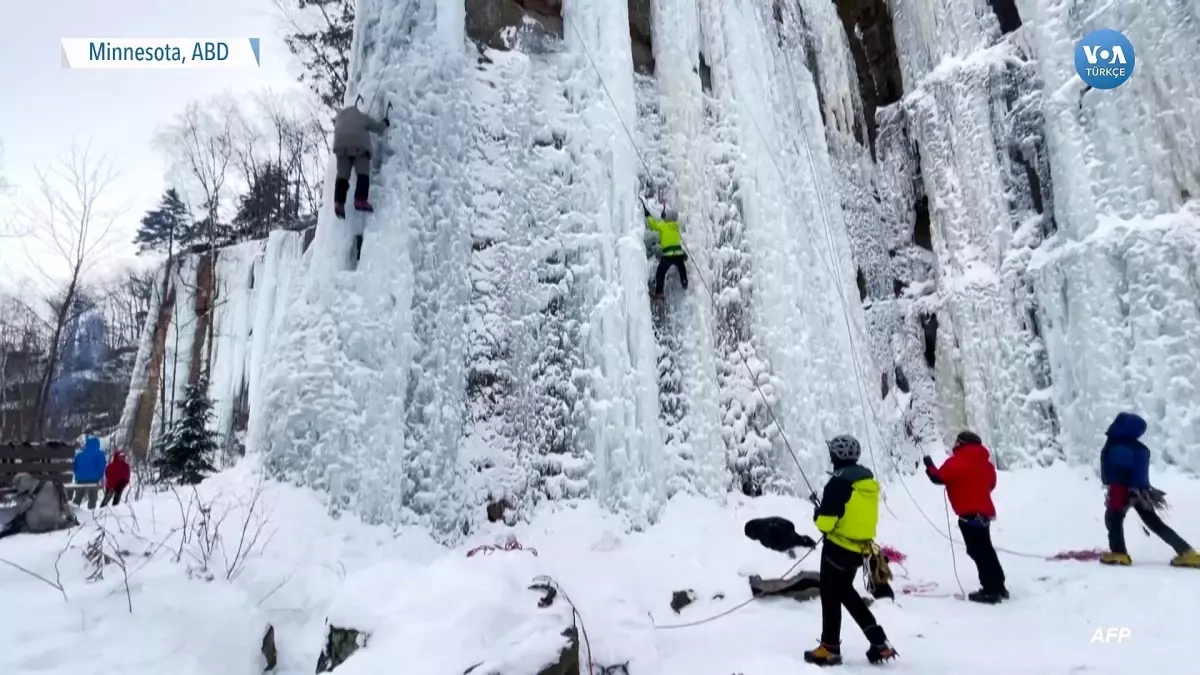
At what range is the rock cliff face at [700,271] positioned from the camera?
6.46 meters

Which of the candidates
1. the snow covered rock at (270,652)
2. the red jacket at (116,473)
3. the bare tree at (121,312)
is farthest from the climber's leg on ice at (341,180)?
the bare tree at (121,312)

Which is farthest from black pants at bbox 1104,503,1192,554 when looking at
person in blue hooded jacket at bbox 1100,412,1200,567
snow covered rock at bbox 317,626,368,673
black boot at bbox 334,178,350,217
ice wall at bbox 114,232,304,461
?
ice wall at bbox 114,232,304,461

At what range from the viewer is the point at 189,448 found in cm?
1229

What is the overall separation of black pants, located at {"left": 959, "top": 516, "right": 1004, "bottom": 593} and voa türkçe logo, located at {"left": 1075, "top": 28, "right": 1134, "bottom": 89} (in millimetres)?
6641

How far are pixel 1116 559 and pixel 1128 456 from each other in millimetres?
915

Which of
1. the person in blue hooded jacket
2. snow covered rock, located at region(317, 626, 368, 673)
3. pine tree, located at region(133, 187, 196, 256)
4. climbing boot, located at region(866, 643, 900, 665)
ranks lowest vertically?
climbing boot, located at region(866, 643, 900, 665)

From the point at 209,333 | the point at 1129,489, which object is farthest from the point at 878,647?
the point at 209,333

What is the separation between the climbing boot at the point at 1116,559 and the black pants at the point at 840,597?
11.3 ft

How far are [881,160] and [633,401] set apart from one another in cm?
792

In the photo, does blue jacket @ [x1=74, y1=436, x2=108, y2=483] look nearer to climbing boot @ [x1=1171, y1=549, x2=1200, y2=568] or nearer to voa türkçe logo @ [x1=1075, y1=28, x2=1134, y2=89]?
climbing boot @ [x1=1171, y1=549, x2=1200, y2=568]

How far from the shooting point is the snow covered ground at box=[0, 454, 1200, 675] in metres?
3.63

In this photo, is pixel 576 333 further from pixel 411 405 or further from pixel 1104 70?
pixel 1104 70

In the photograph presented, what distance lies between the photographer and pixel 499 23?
7.68m

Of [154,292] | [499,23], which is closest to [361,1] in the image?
[499,23]
